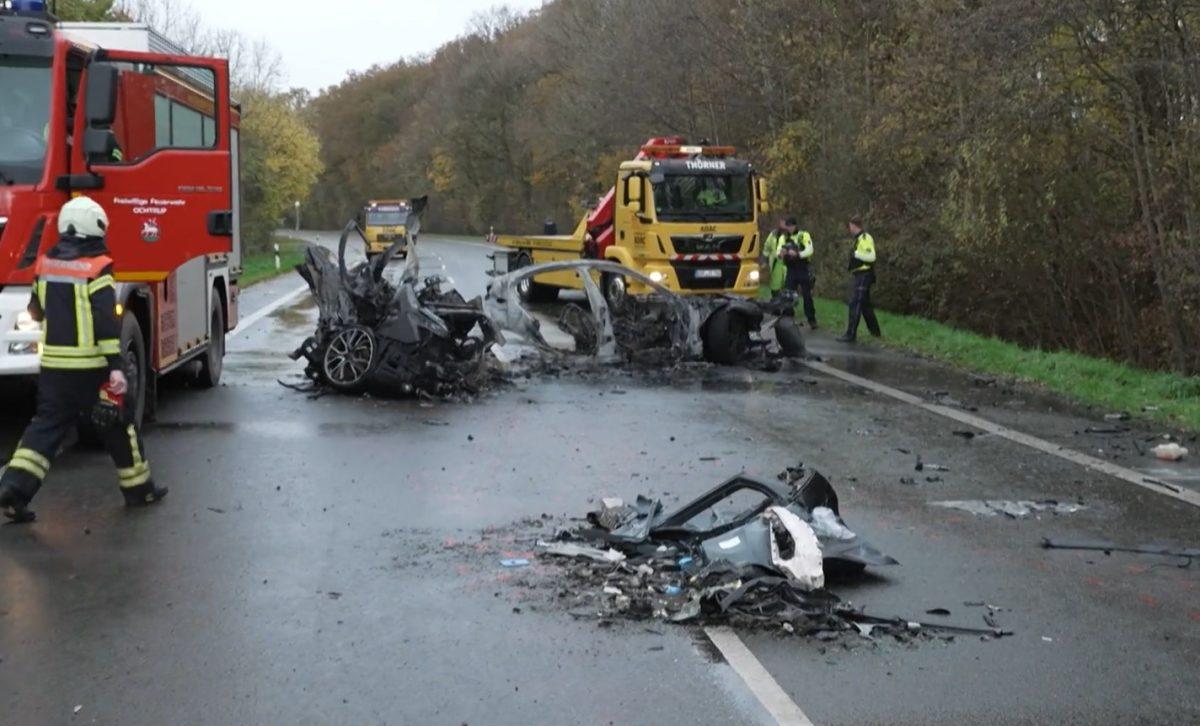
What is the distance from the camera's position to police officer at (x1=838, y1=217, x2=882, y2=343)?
2039 centimetres

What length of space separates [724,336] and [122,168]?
8059 mm

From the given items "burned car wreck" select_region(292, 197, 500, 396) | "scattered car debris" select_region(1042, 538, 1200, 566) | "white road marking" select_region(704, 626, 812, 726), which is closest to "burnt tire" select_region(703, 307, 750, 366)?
"burned car wreck" select_region(292, 197, 500, 396)

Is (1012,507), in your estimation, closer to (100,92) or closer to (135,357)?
(135,357)

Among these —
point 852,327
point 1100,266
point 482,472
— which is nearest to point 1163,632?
point 482,472

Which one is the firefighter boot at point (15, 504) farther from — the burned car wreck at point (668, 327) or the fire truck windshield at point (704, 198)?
the fire truck windshield at point (704, 198)

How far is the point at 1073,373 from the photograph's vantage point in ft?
53.1

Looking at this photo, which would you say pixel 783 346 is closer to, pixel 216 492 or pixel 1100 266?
pixel 1100 266

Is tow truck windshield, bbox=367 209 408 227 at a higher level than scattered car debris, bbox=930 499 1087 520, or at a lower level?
higher

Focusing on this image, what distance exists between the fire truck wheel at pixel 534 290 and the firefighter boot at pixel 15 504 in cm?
2102

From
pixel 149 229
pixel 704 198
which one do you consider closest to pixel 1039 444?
pixel 149 229

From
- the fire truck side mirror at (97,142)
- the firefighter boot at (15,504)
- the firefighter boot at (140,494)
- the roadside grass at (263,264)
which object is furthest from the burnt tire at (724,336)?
the roadside grass at (263,264)

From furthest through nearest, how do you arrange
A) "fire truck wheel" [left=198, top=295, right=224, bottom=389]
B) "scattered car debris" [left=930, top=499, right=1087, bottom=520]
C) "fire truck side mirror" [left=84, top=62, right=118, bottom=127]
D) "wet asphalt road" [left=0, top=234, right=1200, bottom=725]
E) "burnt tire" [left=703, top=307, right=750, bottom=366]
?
"burnt tire" [left=703, top=307, right=750, bottom=366]
"fire truck wheel" [left=198, top=295, right=224, bottom=389]
"fire truck side mirror" [left=84, top=62, right=118, bottom=127]
"scattered car debris" [left=930, top=499, right=1087, bottom=520]
"wet asphalt road" [left=0, top=234, right=1200, bottom=725]

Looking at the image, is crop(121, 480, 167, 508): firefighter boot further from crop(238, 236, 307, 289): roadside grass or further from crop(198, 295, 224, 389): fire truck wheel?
crop(238, 236, 307, 289): roadside grass

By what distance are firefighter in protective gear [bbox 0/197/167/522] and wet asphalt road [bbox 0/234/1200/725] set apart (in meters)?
0.42
